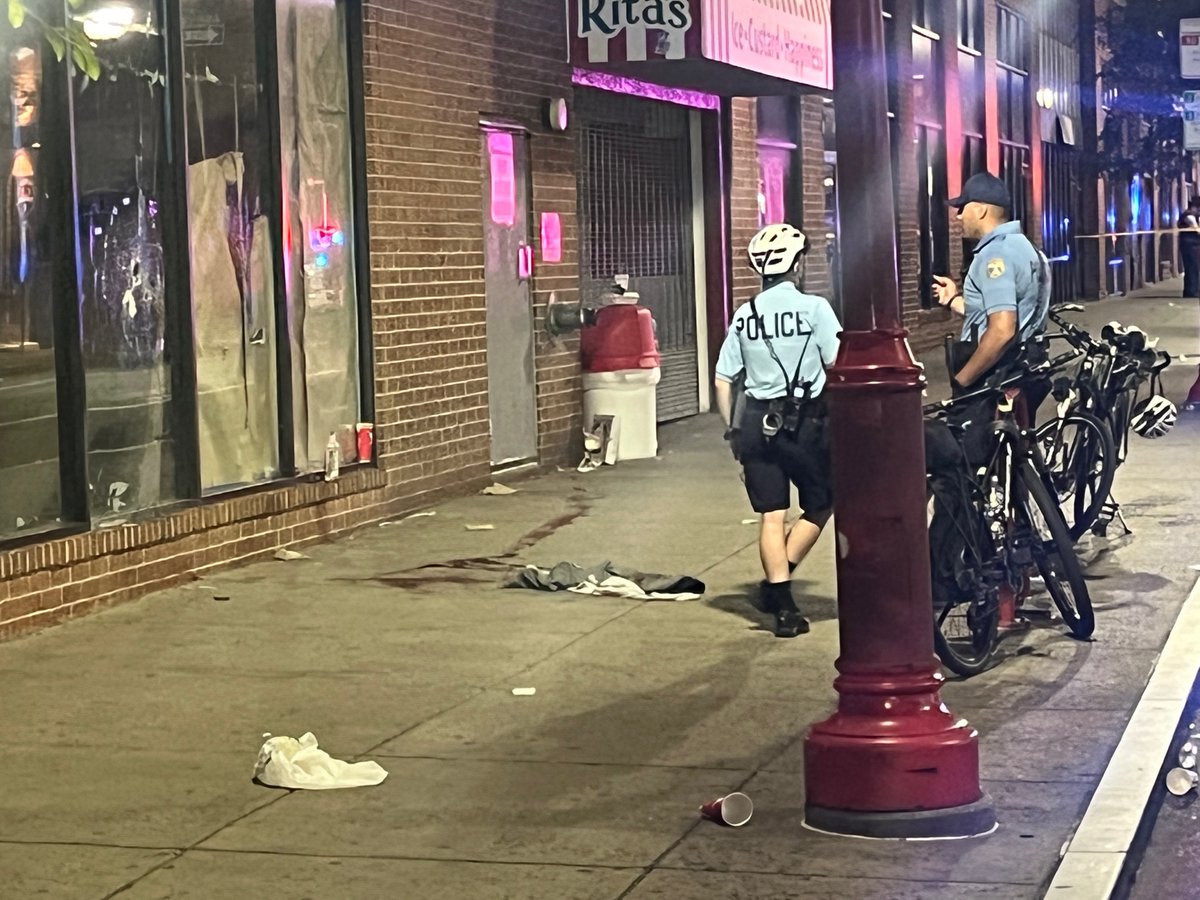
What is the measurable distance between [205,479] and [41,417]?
1.52m

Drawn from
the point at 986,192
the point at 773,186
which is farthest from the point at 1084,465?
the point at 773,186

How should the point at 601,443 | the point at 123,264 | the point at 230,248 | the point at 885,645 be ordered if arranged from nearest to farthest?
the point at 885,645, the point at 123,264, the point at 230,248, the point at 601,443

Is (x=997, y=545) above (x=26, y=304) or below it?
below

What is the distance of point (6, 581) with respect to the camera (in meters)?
9.04

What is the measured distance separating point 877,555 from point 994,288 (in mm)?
3743

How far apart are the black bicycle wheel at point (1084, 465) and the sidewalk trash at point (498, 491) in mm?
4532

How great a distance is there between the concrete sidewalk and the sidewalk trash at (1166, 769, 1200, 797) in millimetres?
228

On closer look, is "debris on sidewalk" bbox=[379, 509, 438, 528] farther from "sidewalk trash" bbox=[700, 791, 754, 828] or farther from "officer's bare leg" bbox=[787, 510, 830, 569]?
"sidewalk trash" bbox=[700, 791, 754, 828]

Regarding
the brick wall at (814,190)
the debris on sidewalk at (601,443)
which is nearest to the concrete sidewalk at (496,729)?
the debris on sidewalk at (601,443)

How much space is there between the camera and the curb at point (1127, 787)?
5465 millimetres

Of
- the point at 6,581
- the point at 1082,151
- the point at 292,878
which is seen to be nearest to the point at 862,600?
the point at 292,878

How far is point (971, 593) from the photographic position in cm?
816

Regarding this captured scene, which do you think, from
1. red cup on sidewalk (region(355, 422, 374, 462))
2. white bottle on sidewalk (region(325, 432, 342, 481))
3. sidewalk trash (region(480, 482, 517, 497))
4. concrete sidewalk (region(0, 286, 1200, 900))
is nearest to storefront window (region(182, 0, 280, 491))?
white bottle on sidewalk (region(325, 432, 342, 481))

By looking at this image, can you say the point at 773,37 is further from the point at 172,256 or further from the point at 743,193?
the point at 172,256
